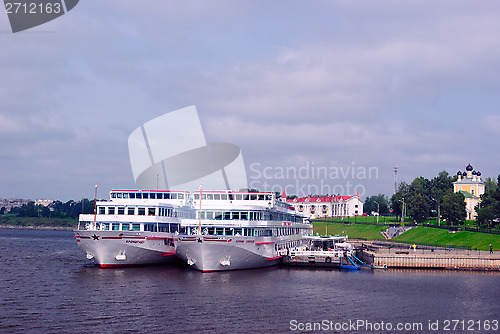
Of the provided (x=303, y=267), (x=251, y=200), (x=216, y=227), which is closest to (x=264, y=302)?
(x=216, y=227)

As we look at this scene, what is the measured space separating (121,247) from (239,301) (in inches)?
1083

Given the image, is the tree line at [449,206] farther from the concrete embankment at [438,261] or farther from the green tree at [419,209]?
the concrete embankment at [438,261]

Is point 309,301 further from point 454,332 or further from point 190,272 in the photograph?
point 190,272

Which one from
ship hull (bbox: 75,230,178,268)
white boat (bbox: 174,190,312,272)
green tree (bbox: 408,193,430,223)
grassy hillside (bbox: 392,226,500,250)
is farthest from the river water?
green tree (bbox: 408,193,430,223)

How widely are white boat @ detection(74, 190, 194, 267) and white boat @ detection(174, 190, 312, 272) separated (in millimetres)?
4241

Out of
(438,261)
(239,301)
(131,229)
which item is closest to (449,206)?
(438,261)

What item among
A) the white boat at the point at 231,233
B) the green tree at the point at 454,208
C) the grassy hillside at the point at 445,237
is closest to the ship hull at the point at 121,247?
the white boat at the point at 231,233

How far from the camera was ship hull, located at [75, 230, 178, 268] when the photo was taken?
7201 centimetres

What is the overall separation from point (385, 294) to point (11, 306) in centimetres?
3807

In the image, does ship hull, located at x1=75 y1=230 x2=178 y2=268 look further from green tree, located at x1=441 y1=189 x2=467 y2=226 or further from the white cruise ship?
green tree, located at x1=441 y1=189 x2=467 y2=226

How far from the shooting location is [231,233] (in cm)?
7288

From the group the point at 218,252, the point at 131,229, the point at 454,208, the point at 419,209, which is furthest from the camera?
the point at 419,209

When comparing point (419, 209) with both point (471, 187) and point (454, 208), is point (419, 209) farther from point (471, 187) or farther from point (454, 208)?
point (471, 187)

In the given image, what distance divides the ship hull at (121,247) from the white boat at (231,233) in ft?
15.6
